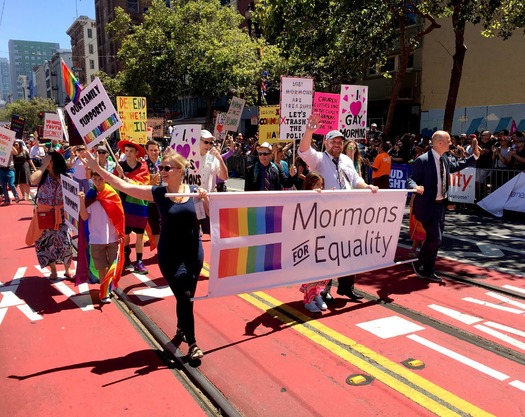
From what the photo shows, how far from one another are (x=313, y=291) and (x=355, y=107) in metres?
4.93

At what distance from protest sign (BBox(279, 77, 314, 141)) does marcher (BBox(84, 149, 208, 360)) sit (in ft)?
13.9

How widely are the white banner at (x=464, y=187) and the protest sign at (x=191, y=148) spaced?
8539mm

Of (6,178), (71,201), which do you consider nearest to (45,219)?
(71,201)

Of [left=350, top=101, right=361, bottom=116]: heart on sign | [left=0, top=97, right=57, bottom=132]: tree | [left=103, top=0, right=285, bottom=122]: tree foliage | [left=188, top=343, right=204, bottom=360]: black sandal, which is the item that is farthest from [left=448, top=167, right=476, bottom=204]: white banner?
[left=0, top=97, right=57, bottom=132]: tree

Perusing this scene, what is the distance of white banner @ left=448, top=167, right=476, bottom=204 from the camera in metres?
12.8

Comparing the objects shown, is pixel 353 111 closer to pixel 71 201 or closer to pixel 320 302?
pixel 320 302

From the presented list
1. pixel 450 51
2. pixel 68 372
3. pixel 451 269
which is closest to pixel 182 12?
pixel 450 51

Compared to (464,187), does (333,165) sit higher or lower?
higher

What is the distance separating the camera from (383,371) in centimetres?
422

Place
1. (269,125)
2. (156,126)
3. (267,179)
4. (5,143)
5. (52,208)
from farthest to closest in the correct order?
1. (156,126)
2. (5,143)
3. (269,125)
4. (267,179)
5. (52,208)

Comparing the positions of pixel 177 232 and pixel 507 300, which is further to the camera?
pixel 507 300

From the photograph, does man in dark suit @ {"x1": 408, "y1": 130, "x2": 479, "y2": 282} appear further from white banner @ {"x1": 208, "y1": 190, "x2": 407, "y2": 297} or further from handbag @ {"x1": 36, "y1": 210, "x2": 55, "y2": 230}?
handbag @ {"x1": 36, "y1": 210, "x2": 55, "y2": 230}

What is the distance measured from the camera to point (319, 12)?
46.0 feet

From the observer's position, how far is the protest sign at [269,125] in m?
10.3
